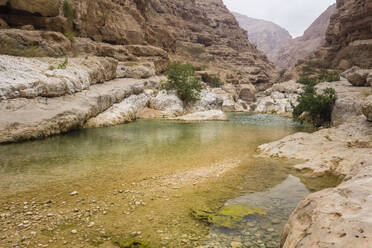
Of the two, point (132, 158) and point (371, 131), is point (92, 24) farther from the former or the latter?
point (371, 131)

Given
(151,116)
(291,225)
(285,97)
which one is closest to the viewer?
(291,225)

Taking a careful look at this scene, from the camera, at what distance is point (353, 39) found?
53.5 meters

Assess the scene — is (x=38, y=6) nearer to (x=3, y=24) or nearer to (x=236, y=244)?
Answer: (x=3, y=24)

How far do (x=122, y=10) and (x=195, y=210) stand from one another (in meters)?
42.2

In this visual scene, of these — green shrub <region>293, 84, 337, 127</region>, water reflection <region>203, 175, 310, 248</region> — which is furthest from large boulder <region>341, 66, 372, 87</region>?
water reflection <region>203, 175, 310, 248</region>

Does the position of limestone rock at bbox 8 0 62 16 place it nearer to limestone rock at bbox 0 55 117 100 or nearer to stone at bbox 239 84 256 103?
limestone rock at bbox 0 55 117 100

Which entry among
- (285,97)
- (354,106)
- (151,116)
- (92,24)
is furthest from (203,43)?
(354,106)

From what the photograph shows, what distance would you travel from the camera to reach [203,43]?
83688 mm

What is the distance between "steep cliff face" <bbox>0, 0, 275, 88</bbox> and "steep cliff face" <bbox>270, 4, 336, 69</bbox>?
47746 mm

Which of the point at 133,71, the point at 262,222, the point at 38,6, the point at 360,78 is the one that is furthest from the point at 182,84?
the point at 262,222

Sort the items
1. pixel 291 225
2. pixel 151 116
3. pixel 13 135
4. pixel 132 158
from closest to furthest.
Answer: pixel 291 225 → pixel 132 158 → pixel 13 135 → pixel 151 116

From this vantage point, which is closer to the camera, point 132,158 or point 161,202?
point 161,202

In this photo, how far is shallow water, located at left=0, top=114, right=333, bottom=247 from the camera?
3510mm

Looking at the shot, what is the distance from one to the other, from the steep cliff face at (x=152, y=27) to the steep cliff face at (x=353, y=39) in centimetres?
2470
